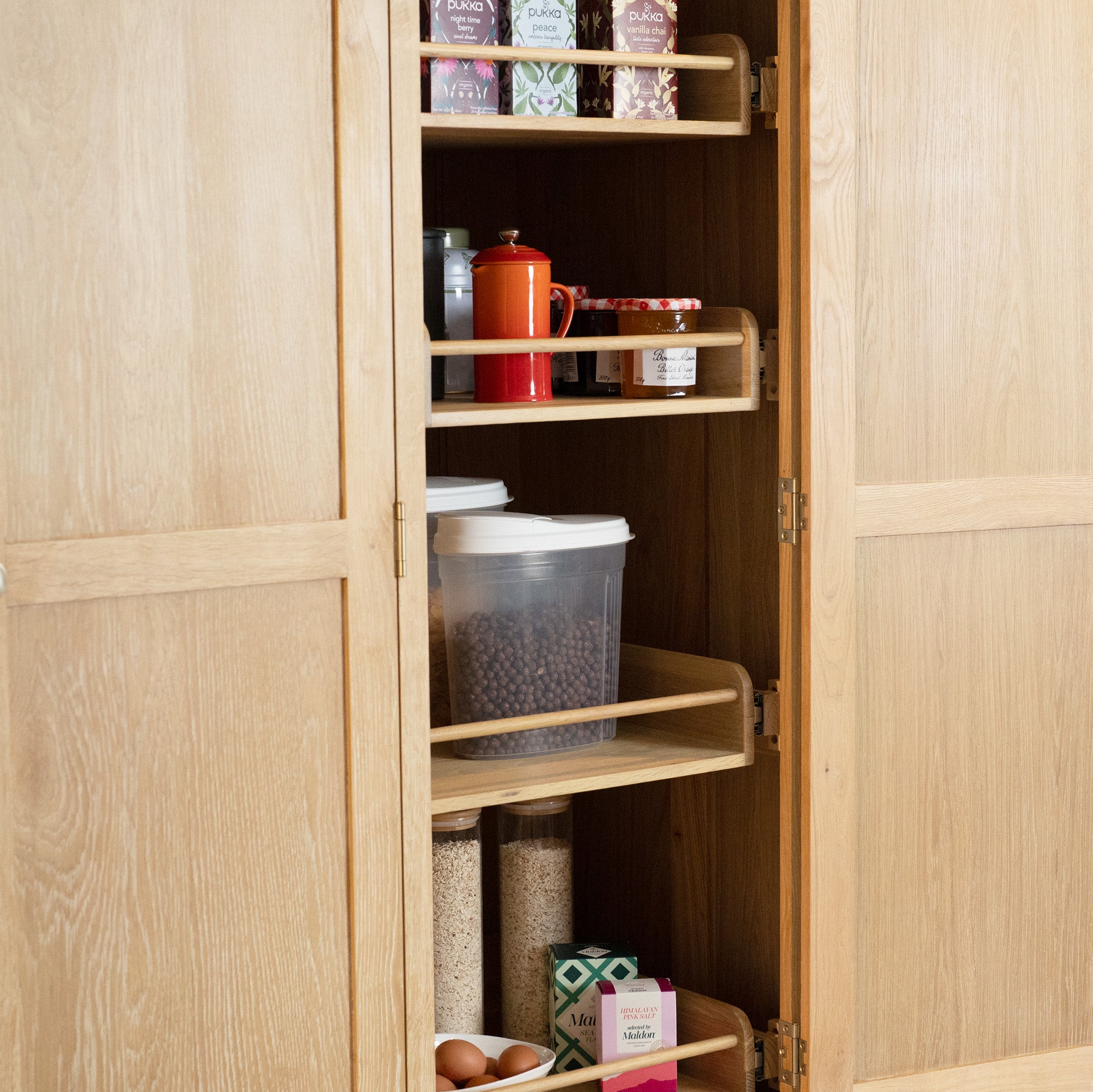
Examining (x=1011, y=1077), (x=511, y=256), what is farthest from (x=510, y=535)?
(x=1011, y=1077)

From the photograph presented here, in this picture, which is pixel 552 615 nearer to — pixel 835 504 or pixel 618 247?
pixel 835 504

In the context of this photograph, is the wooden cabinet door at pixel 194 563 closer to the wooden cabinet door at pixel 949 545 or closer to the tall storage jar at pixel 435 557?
the tall storage jar at pixel 435 557

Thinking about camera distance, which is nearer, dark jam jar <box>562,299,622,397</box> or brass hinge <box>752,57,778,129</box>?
brass hinge <box>752,57,778,129</box>

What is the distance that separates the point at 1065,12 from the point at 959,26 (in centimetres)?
17

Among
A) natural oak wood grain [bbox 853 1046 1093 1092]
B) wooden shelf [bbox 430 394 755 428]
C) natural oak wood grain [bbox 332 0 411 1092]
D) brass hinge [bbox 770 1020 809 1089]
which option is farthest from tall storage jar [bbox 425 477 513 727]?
natural oak wood grain [bbox 853 1046 1093 1092]

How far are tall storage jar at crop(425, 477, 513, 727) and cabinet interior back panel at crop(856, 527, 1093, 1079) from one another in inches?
18.7

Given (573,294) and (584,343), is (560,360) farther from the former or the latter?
(584,343)

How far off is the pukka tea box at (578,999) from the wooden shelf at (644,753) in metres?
0.23

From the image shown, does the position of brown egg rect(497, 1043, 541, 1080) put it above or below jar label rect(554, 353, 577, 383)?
below

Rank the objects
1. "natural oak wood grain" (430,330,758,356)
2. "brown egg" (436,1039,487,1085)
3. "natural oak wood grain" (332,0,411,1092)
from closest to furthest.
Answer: "natural oak wood grain" (332,0,411,1092), "natural oak wood grain" (430,330,758,356), "brown egg" (436,1039,487,1085)

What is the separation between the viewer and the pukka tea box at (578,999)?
6.25 ft

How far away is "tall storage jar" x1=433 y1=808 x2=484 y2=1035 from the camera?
187cm

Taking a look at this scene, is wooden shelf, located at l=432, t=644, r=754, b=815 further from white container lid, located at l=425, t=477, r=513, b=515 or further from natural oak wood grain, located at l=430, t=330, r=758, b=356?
natural oak wood grain, located at l=430, t=330, r=758, b=356

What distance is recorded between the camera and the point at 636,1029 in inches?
73.0
